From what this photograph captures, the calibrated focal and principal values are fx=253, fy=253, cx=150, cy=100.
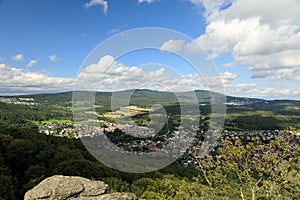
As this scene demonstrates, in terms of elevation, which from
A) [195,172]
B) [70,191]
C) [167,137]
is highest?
[70,191]

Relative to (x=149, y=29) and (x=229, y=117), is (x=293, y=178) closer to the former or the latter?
(x=149, y=29)

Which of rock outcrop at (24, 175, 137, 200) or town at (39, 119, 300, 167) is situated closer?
rock outcrop at (24, 175, 137, 200)

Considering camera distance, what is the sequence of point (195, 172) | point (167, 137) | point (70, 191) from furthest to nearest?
point (195, 172) < point (167, 137) < point (70, 191)

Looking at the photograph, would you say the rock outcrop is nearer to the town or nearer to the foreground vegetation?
the foreground vegetation

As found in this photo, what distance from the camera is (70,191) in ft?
23.4

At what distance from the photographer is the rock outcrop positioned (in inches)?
275

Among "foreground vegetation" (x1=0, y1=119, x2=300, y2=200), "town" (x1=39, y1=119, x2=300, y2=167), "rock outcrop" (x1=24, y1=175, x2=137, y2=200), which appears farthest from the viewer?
"town" (x1=39, y1=119, x2=300, y2=167)

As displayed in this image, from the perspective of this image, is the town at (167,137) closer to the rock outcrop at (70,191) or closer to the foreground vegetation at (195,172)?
the foreground vegetation at (195,172)

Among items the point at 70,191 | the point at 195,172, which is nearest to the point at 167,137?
the point at 195,172

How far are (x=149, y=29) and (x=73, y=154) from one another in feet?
83.4

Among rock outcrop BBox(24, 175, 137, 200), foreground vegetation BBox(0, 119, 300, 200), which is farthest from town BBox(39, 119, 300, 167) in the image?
rock outcrop BBox(24, 175, 137, 200)

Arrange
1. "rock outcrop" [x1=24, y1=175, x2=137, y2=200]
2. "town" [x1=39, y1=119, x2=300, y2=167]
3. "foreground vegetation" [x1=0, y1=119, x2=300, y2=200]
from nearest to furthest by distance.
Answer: "rock outcrop" [x1=24, y1=175, x2=137, y2=200] < "foreground vegetation" [x1=0, y1=119, x2=300, y2=200] < "town" [x1=39, y1=119, x2=300, y2=167]

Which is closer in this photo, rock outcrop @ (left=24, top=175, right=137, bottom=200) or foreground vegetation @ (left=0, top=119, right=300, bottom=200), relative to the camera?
rock outcrop @ (left=24, top=175, right=137, bottom=200)

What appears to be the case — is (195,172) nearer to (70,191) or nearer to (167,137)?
(167,137)
